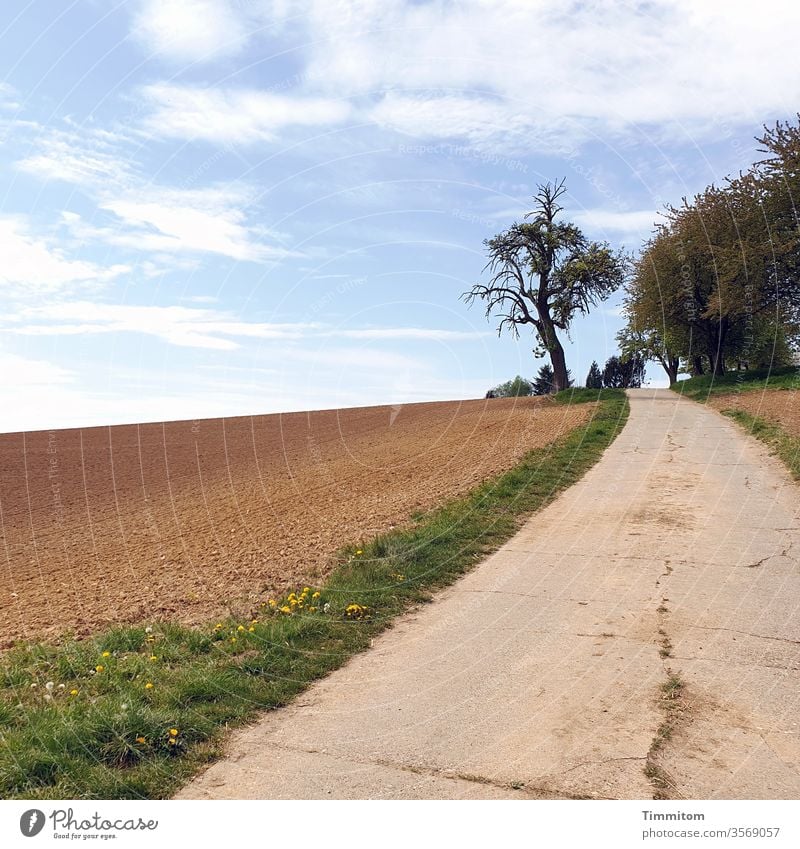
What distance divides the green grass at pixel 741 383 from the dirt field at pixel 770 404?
1.32 m

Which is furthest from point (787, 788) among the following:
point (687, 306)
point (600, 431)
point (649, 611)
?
point (687, 306)

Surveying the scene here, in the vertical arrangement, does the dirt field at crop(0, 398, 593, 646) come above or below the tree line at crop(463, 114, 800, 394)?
below

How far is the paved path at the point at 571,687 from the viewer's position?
15.2 feet

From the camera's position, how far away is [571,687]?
19.5 ft

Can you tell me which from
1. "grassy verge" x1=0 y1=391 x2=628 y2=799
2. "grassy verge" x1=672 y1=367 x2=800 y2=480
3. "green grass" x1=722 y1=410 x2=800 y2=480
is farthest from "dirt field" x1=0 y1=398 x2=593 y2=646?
"grassy verge" x1=672 y1=367 x2=800 y2=480

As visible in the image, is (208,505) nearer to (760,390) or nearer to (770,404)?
(770,404)

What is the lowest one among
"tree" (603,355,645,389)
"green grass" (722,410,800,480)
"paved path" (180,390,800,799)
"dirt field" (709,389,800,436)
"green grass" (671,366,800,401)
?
"paved path" (180,390,800,799)

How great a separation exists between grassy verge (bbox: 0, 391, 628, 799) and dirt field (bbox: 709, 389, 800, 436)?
13475mm

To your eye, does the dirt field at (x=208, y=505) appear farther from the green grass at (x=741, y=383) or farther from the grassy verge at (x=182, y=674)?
the green grass at (x=741, y=383)

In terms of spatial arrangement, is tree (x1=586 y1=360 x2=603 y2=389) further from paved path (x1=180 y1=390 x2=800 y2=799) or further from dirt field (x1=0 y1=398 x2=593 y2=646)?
paved path (x1=180 y1=390 x2=800 y2=799)

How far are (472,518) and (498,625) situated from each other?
14.9 ft

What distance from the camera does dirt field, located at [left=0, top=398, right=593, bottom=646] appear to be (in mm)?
10500

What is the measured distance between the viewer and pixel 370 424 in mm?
40938
